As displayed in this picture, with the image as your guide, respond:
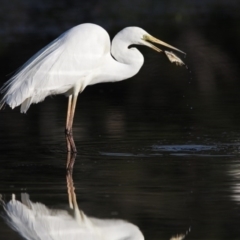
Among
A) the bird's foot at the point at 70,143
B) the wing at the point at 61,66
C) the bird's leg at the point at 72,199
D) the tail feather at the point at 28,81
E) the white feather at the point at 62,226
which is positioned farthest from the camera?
the wing at the point at 61,66

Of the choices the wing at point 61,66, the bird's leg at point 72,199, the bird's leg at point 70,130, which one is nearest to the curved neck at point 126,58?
the wing at point 61,66

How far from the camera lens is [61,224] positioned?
603 centimetres

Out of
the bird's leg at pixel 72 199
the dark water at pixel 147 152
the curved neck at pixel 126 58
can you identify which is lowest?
the dark water at pixel 147 152

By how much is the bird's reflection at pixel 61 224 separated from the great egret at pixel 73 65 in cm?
283

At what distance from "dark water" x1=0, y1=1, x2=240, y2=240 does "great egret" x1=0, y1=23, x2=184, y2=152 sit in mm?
515

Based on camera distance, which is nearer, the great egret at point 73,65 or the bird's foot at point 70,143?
the bird's foot at point 70,143

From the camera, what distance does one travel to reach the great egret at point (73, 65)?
942 cm

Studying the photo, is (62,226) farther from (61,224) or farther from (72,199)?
(72,199)

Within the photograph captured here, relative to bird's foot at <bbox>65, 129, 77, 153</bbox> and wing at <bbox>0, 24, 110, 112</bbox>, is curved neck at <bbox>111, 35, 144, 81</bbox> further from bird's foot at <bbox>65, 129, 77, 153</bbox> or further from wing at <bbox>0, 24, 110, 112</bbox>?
bird's foot at <bbox>65, 129, 77, 153</bbox>

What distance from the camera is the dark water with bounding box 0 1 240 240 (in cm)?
632

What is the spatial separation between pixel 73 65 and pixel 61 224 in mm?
3798

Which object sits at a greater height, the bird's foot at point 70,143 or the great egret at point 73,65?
the great egret at point 73,65

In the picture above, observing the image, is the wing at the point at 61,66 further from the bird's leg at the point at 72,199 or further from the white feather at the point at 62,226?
the white feather at the point at 62,226

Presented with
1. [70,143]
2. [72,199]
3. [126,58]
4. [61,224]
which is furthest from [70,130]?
[61,224]
